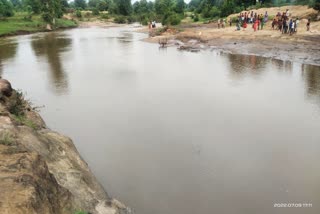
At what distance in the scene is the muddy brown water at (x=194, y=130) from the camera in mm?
8773

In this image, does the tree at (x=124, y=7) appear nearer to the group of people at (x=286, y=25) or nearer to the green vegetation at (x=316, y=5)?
the green vegetation at (x=316, y=5)

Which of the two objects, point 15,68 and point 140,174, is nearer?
point 140,174

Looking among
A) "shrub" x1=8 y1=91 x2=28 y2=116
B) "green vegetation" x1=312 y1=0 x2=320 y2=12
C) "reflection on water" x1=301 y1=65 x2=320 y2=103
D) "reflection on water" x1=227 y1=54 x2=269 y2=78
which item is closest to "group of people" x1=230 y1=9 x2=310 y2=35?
"green vegetation" x1=312 y1=0 x2=320 y2=12

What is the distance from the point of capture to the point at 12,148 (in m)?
6.94

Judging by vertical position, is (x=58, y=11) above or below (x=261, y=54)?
above

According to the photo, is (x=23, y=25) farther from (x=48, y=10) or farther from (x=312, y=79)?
(x=312, y=79)

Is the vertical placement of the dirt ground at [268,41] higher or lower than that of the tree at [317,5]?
lower

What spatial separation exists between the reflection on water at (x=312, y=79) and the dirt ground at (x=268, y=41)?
67.0 inches

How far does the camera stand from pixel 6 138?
7309 mm

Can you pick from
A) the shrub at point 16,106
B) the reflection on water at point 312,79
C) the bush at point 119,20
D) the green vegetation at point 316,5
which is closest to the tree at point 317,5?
the green vegetation at point 316,5

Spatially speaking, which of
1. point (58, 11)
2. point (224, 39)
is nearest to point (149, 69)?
point (224, 39)

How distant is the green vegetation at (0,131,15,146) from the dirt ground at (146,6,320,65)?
77.6ft

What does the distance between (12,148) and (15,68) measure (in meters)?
22.9

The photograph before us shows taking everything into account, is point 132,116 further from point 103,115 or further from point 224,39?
point 224,39
